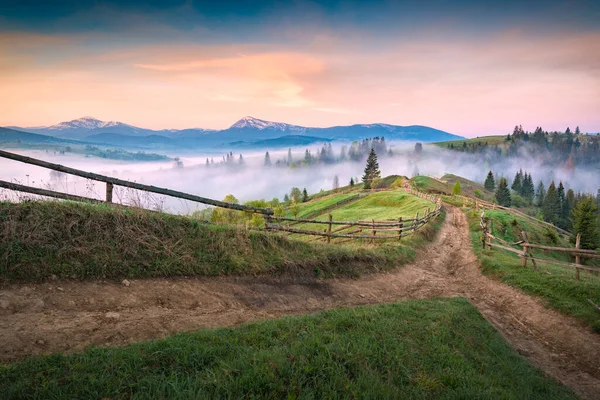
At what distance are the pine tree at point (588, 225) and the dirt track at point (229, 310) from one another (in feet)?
129

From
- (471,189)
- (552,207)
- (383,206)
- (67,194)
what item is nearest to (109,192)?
(67,194)

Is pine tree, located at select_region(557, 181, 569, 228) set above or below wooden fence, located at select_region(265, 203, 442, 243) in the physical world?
below

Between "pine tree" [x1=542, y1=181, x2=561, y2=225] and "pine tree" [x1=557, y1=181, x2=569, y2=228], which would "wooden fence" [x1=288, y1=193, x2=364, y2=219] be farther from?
"pine tree" [x1=542, y1=181, x2=561, y2=225]

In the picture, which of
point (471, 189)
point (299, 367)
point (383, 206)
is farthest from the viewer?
point (471, 189)

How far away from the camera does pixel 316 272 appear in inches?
413

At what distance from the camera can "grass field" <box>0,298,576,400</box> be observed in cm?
353

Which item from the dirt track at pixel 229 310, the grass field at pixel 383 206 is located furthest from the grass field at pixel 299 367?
the grass field at pixel 383 206

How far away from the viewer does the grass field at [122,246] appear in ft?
20.3

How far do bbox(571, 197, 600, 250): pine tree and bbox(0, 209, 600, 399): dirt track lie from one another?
3939 cm

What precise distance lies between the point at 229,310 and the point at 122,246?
3095 millimetres

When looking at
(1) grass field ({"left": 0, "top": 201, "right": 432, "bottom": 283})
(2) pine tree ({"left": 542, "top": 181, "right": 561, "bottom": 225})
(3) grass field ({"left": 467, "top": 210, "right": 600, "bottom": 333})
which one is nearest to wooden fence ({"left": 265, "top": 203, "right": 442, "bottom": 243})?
(1) grass field ({"left": 0, "top": 201, "right": 432, "bottom": 283})

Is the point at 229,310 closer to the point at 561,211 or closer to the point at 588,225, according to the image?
the point at 588,225

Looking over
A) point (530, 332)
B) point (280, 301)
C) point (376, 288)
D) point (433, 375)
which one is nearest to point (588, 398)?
point (530, 332)

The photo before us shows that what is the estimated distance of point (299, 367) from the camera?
4184 mm
